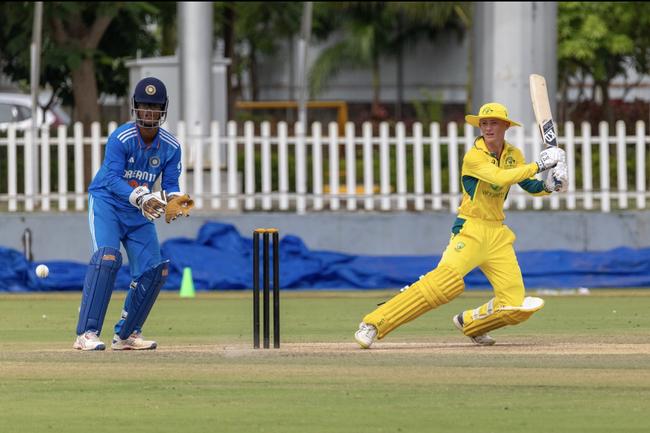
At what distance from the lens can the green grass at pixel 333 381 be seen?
877 cm

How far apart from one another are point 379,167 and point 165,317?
6.06 m

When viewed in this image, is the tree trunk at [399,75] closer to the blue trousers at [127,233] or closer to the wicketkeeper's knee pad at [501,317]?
the wicketkeeper's knee pad at [501,317]

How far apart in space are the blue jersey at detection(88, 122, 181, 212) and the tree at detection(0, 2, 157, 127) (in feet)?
49.0

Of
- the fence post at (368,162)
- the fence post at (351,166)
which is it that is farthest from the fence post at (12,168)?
the fence post at (368,162)

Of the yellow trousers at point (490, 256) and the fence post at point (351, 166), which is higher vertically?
the fence post at point (351, 166)

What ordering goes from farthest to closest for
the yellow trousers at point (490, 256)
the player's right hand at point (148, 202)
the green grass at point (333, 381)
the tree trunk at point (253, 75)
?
1. the tree trunk at point (253, 75)
2. the yellow trousers at point (490, 256)
3. the player's right hand at point (148, 202)
4. the green grass at point (333, 381)

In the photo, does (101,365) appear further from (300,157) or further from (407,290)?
(300,157)

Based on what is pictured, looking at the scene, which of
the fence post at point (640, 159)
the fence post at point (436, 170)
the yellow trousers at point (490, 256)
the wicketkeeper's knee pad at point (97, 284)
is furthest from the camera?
the fence post at point (436, 170)

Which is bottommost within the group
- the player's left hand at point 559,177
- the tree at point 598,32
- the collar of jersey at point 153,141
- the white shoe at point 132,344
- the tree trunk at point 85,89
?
the white shoe at point 132,344

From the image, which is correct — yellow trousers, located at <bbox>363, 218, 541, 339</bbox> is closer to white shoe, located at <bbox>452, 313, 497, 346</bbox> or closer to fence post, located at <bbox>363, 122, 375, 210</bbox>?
white shoe, located at <bbox>452, 313, 497, 346</bbox>

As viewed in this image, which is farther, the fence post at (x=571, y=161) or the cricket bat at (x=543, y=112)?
the fence post at (x=571, y=161)

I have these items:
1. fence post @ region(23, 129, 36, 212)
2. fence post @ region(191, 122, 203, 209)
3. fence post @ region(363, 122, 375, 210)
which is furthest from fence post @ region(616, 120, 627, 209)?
fence post @ region(23, 129, 36, 212)

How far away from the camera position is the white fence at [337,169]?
20.6 metres

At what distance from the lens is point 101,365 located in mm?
10984
